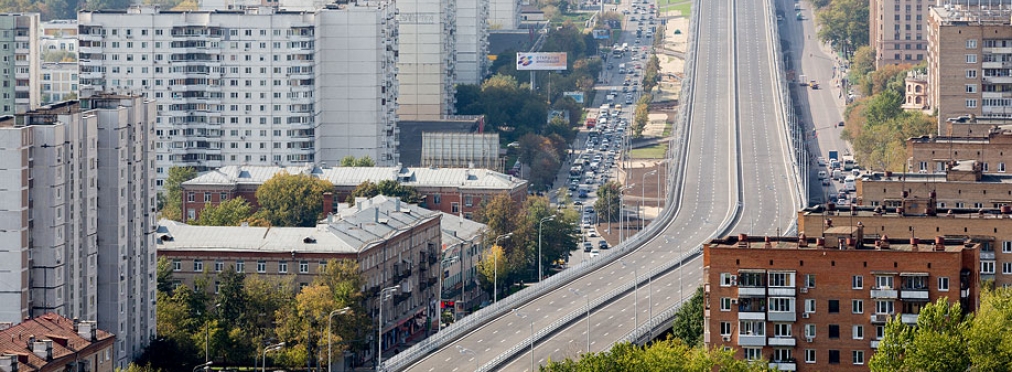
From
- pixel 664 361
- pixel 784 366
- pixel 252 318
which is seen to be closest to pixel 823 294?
pixel 784 366

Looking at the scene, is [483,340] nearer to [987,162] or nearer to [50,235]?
[50,235]

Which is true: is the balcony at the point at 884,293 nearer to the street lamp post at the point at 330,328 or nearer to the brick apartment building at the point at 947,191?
the brick apartment building at the point at 947,191

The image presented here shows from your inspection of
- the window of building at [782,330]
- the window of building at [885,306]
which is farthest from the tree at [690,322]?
A: the window of building at [885,306]

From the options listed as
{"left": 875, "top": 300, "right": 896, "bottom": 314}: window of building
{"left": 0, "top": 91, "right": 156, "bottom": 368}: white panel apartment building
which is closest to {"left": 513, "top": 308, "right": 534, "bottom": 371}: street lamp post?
{"left": 0, "top": 91, "right": 156, "bottom": 368}: white panel apartment building

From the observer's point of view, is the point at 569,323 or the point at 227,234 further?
the point at 227,234

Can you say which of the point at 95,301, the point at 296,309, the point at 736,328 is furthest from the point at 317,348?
the point at 736,328

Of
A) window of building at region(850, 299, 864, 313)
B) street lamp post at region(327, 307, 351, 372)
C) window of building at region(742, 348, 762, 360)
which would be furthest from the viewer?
street lamp post at region(327, 307, 351, 372)

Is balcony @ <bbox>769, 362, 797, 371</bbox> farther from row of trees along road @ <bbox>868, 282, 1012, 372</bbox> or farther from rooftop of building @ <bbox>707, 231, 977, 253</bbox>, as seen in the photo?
A: row of trees along road @ <bbox>868, 282, 1012, 372</bbox>
